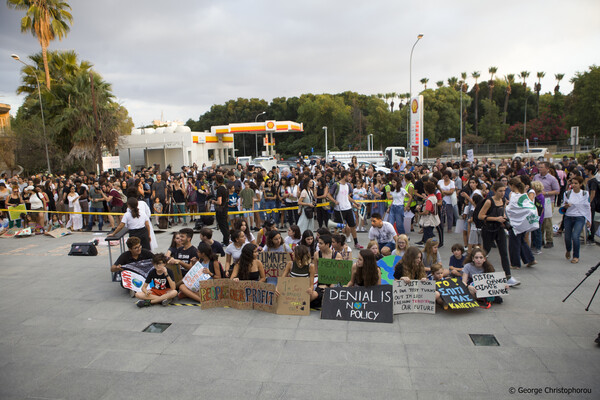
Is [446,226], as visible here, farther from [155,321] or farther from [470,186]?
[155,321]

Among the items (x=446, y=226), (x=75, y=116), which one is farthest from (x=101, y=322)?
(x=75, y=116)

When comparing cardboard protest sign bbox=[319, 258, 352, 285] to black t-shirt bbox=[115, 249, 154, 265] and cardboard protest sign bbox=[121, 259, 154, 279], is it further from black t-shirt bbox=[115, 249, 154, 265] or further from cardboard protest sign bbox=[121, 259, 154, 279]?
black t-shirt bbox=[115, 249, 154, 265]

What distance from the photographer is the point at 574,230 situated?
336 inches

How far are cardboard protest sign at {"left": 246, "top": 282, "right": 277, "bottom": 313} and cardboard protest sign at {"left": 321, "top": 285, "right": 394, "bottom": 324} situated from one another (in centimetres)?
83

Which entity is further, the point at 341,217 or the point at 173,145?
the point at 173,145

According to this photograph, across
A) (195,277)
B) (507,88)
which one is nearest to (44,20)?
(195,277)

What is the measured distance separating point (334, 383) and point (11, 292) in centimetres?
700

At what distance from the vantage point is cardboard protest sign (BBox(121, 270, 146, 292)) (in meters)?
7.34

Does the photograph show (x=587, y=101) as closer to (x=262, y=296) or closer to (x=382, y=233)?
(x=382, y=233)

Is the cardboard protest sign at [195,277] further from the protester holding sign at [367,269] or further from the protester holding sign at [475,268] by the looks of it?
the protester holding sign at [475,268]

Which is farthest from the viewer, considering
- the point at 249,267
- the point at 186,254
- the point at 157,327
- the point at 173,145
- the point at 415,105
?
the point at 173,145

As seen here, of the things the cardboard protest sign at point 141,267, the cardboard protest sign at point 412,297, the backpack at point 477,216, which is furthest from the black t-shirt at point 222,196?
the backpack at point 477,216

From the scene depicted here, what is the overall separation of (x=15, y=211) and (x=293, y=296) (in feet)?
40.6

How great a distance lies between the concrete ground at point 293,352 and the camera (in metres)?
4.47
